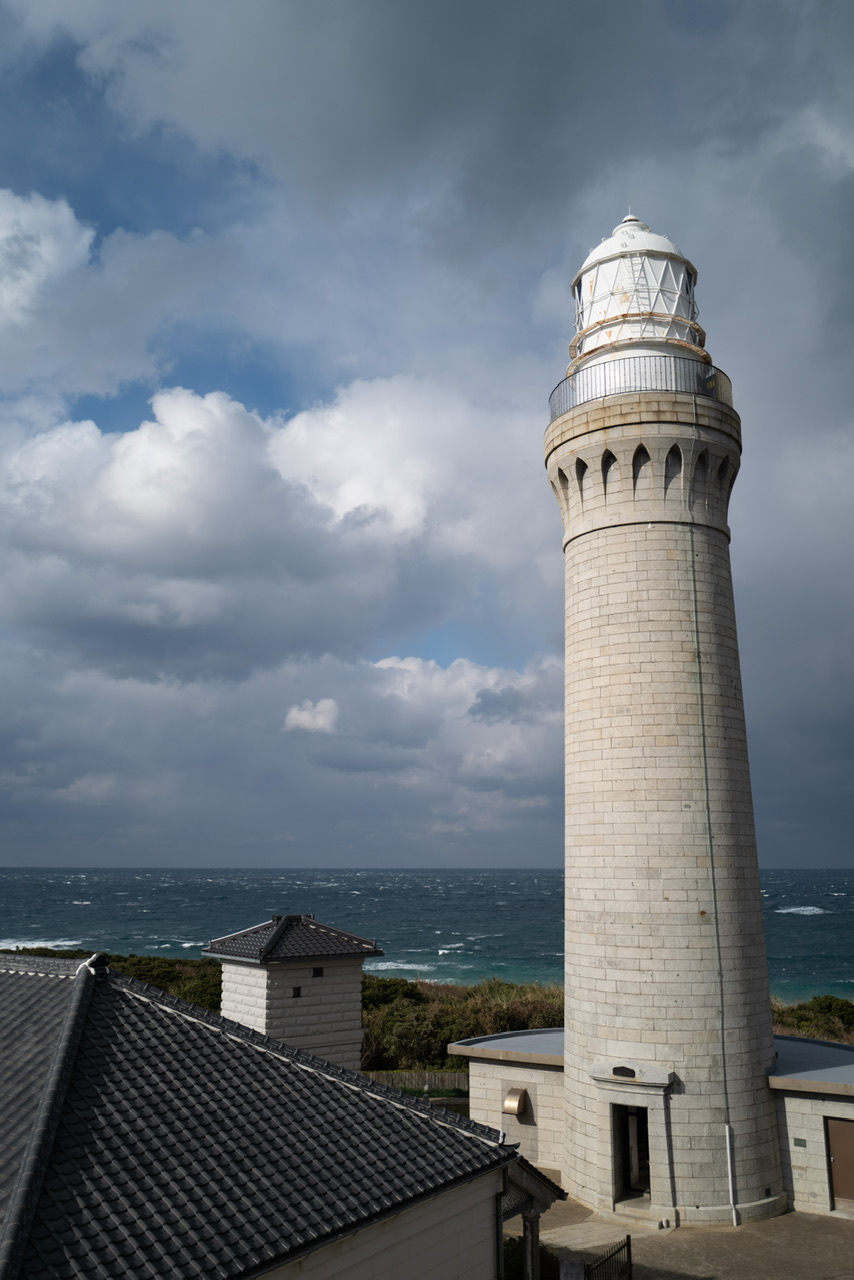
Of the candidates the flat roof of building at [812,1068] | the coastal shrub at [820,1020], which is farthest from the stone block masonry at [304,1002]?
the coastal shrub at [820,1020]

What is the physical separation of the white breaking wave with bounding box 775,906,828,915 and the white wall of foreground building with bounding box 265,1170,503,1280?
131778mm

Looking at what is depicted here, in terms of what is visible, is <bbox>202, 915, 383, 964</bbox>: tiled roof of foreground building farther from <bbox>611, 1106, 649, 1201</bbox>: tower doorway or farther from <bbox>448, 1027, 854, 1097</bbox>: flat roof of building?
<bbox>611, 1106, 649, 1201</bbox>: tower doorway

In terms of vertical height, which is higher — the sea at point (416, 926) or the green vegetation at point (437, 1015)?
the green vegetation at point (437, 1015)

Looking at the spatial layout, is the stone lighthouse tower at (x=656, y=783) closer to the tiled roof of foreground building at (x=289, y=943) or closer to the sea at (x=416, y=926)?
the tiled roof of foreground building at (x=289, y=943)

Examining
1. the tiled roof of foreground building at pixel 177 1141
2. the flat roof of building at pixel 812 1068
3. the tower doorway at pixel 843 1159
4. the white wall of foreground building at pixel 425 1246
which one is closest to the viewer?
the tiled roof of foreground building at pixel 177 1141

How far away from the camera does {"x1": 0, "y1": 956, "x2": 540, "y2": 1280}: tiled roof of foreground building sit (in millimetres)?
6953

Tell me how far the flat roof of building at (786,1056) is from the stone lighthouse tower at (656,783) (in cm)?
63

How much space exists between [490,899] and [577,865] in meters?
154

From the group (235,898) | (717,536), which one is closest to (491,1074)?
(717,536)

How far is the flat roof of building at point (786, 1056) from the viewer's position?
15.1m

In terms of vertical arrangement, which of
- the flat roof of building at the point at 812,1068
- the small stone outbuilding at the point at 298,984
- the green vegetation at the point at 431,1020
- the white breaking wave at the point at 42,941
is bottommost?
the white breaking wave at the point at 42,941

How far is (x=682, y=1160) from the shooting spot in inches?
578

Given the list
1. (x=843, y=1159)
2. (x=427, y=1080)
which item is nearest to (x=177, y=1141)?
(x=843, y=1159)

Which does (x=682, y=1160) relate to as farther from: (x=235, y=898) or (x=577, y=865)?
(x=235, y=898)
